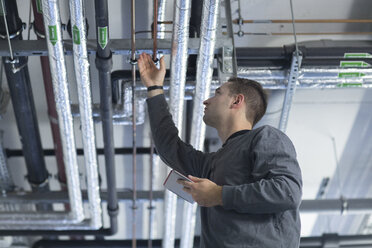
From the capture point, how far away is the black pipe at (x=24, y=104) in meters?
2.65

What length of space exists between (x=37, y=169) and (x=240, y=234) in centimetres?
208

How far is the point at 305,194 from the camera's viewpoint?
435 centimetres

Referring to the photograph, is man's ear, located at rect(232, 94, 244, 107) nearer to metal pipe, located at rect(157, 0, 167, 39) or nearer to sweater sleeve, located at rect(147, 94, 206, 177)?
sweater sleeve, located at rect(147, 94, 206, 177)

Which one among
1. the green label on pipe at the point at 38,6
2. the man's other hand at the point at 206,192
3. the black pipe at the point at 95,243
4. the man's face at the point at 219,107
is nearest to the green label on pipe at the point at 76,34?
the green label on pipe at the point at 38,6

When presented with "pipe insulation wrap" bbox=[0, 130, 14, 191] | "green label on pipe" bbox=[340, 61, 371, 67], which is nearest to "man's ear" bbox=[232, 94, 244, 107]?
"green label on pipe" bbox=[340, 61, 371, 67]

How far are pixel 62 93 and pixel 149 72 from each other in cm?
64

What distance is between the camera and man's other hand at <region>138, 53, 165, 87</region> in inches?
87.1

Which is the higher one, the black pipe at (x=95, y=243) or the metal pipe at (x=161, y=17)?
the metal pipe at (x=161, y=17)

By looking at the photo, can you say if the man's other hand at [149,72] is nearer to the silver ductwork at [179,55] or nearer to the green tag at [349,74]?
the silver ductwork at [179,55]

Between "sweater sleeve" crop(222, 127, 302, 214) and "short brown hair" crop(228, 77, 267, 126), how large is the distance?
0.25 m

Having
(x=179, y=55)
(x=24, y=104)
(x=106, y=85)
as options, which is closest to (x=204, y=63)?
(x=179, y=55)

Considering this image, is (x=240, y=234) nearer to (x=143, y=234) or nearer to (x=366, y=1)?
(x=366, y=1)

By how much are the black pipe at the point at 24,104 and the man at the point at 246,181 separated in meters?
1.20

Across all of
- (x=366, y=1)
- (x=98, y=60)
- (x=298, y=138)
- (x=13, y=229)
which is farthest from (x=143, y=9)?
(x=13, y=229)
